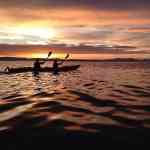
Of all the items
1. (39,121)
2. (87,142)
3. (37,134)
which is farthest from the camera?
(39,121)

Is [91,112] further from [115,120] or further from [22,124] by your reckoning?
[22,124]

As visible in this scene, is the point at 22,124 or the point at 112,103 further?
the point at 112,103

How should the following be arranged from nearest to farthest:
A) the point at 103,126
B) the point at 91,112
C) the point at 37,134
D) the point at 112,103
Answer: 1. the point at 37,134
2. the point at 103,126
3. the point at 91,112
4. the point at 112,103

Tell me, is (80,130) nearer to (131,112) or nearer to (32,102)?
(131,112)

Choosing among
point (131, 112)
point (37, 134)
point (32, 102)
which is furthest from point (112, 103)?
point (37, 134)

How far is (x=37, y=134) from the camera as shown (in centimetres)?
953

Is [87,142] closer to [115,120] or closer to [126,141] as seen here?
[126,141]

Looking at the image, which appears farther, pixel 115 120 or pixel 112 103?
pixel 112 103

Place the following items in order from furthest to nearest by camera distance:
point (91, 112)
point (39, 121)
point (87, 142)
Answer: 1. point (91, 112)
2. point (39, 121)
3. point (87, 142)

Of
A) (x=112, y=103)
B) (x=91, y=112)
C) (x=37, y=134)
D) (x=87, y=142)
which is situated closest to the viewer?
(x=87, y=142)

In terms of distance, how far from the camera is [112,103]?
15.5 meters

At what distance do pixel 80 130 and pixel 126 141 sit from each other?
1.91 metres

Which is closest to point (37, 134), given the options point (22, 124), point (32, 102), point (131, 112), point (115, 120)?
point (22, 124)

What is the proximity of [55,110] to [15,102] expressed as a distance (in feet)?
11.5
